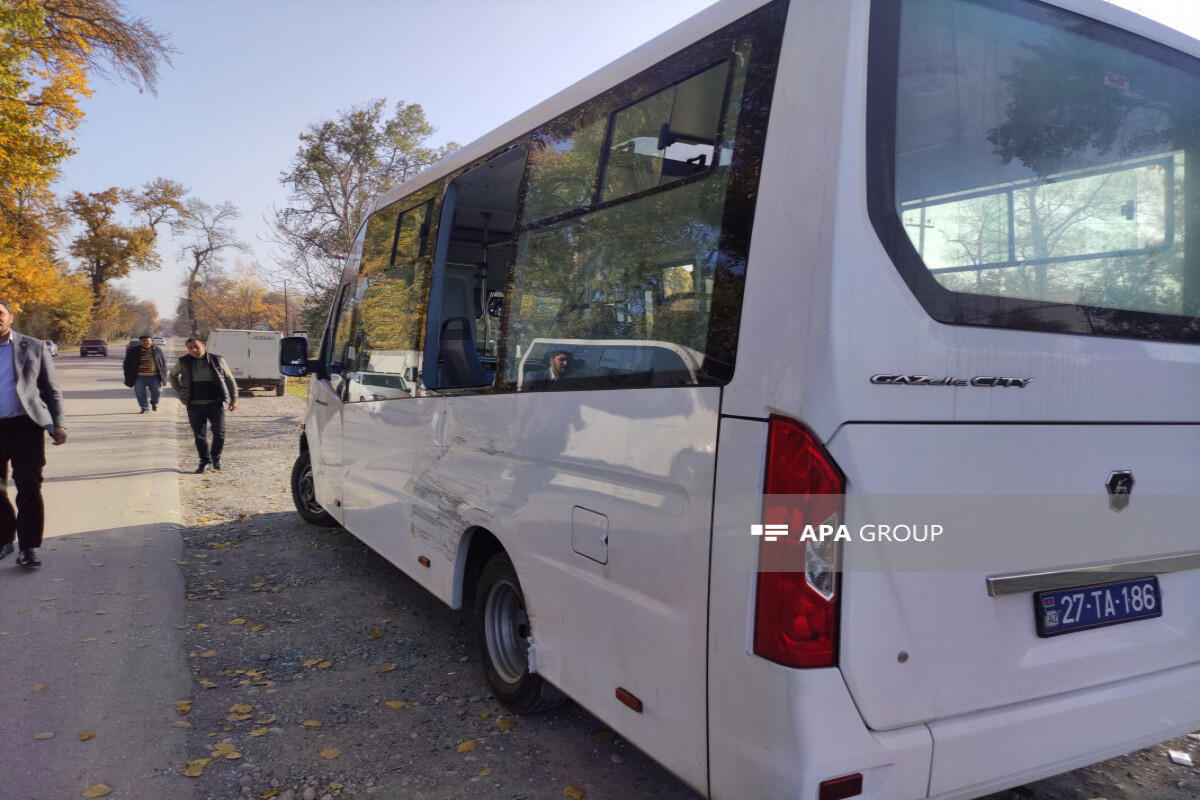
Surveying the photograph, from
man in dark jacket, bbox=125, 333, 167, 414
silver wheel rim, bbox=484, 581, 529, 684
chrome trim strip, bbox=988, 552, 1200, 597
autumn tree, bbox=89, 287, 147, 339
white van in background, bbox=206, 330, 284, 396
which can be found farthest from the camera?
autumn tree, bbox=89, 287, 147, 339

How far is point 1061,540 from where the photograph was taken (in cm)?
218

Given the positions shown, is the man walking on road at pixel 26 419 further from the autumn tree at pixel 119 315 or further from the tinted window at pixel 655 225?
the autumn tree at pixel 119 315

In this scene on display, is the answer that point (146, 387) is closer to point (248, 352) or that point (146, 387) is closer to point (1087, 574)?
point (248, 352)

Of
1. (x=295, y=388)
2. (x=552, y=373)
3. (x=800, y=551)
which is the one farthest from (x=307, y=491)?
(x=295, y=388)

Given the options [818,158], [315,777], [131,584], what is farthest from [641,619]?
[131,584]

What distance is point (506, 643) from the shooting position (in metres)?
3.73

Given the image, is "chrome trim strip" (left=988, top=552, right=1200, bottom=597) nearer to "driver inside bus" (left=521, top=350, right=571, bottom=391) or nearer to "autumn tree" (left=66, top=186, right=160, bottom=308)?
"driver inside bus" (left=521, top=350, right=571, bottom=391)

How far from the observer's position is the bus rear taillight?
6.15 ft

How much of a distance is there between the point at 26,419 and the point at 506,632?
166 inches

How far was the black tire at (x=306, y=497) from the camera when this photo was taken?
7223 mm

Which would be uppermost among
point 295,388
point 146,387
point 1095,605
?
point 1095,605

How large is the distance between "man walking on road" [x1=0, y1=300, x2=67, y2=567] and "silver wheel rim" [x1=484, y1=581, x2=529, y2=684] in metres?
3.96

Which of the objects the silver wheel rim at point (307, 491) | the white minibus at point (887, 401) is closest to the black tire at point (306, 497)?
the silver wheel rim at point (307, 491)

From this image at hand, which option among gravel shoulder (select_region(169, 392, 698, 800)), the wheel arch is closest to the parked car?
gravel shoulder (select_region(169, 392, 698, 800))
